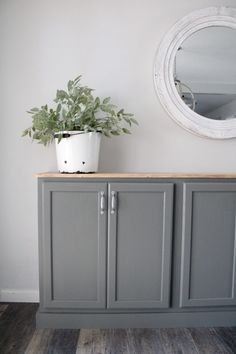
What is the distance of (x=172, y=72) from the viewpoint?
1707 mm

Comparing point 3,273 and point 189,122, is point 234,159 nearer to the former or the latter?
point 189,122

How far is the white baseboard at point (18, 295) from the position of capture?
181 cm

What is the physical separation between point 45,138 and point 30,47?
28.2 inches

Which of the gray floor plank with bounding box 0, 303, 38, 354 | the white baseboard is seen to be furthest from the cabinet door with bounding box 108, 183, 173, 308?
the white baseboard

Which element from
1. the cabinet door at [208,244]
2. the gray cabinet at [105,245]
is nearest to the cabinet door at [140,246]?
the gray cabinet at [105,245]

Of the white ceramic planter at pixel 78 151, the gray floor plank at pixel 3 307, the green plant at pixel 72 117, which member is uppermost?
the green plant at pixel 72 117

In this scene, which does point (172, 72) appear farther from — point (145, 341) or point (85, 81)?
point (145, 341)

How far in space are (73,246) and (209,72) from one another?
1.49 m

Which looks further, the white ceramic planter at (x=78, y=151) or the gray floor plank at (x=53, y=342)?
the white ceramic planter at (x=78, y=151)

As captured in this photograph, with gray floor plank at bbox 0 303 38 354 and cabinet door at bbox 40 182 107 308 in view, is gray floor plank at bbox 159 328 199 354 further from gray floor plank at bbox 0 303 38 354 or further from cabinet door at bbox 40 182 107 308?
gray floor plank at bbox 0 303 38 354

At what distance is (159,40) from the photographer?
173cm

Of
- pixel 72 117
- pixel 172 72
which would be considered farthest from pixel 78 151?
pixel 172 72

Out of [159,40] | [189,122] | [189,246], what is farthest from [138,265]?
[159,40]

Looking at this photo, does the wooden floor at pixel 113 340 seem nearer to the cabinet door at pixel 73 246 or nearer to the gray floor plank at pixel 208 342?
the gray floor plank at pixel 208 342
